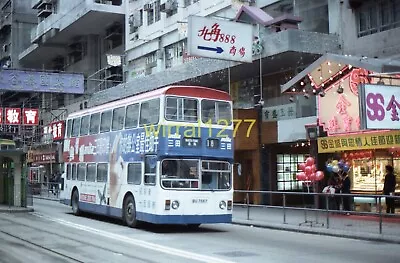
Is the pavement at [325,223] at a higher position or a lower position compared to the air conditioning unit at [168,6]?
lower

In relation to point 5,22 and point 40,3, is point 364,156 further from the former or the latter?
point 5,22

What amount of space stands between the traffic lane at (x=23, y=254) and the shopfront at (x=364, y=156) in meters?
11.7

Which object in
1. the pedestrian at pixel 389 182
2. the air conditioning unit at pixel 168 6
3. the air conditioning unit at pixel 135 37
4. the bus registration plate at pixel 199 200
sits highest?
the air conditioning unit at pixel 168 6

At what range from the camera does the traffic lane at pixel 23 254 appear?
11.3 m

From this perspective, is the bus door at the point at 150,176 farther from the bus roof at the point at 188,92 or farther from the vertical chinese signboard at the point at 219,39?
the vertical chinese signboard at the point at 219,39

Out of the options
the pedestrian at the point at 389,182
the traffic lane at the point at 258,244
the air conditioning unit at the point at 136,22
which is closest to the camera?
the traffic lane at the point at 258,244

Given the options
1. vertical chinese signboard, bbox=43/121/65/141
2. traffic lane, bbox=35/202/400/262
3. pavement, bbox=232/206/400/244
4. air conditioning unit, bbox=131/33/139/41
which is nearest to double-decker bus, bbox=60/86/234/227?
traffic lane, bbox=35/202/400/262

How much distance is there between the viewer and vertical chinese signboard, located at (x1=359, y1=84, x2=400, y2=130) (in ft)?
40.6

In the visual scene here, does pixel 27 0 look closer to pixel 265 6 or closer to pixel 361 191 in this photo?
pixel 265 6

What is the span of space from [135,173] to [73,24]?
29103 mm

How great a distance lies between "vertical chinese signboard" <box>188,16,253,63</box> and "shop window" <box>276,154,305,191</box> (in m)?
9.86

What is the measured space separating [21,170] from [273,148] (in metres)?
12.1

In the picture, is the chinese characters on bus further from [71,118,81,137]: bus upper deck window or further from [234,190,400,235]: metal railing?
[234,190,400,235]: metal railing

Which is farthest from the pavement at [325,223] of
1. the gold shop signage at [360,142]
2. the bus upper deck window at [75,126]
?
the bus upper deck window at [75,126]
